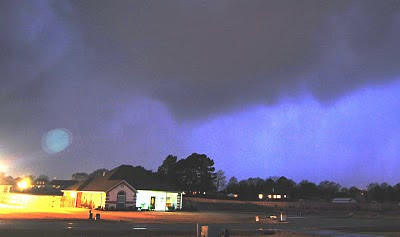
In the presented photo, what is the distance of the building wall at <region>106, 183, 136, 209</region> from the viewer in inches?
2279

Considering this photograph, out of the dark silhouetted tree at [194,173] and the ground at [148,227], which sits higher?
the dark silhouetted tree at [194,173]

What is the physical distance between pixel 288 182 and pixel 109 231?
166866 mm

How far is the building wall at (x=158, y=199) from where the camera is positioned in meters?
61.1

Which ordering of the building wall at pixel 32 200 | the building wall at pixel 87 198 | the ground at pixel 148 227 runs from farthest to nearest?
1. the building wall at pixel 32 200
2. the building wall at pixel 87 198
3. the ground at pixel 148 227

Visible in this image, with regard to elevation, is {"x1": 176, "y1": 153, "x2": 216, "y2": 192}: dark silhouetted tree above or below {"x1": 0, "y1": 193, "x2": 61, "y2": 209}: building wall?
above

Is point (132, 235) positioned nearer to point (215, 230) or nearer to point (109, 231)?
point (109, 231)

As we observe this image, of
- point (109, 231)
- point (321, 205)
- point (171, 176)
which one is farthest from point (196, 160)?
point (109, 231)

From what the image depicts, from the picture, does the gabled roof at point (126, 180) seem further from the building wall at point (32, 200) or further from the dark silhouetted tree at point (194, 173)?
the dark silhouetted tree at point (194, 173)

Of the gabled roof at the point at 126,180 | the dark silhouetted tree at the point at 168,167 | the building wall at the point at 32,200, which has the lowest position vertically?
the building wall at the point at 32,200

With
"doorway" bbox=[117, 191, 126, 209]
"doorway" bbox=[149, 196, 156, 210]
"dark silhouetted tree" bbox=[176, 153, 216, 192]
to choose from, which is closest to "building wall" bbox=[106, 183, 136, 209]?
"doorway" bbox=[117, 191, 126, 209]

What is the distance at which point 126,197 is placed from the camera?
59.4 meters

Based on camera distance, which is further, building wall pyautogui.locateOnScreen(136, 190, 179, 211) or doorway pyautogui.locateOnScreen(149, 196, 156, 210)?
doorway pyautogui.locateOnScreen(149, 196, 156, 210)

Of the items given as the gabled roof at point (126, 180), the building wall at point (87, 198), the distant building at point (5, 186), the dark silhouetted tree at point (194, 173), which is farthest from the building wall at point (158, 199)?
the distant building at point (5, 186)

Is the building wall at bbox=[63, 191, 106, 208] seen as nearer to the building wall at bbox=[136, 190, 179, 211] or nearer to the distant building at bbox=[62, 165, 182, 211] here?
the distant building at bbox=[62, 165, 182, 211]
